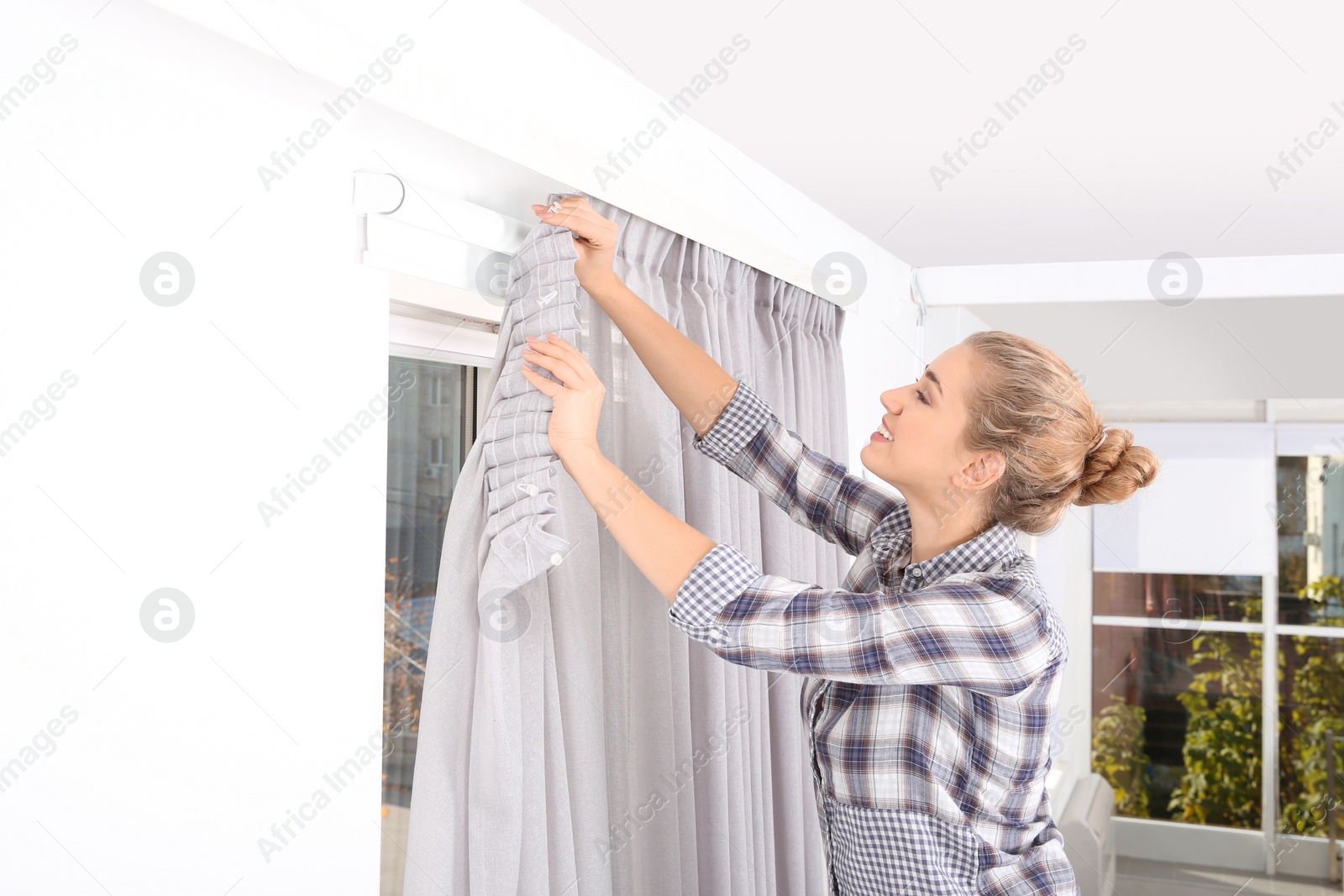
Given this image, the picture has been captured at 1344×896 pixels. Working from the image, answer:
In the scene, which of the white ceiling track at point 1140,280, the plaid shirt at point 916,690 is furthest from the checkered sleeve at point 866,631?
the white ceiling track at point 1140,280

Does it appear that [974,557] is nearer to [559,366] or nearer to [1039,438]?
[1039,438]

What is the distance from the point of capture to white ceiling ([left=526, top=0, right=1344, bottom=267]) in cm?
143

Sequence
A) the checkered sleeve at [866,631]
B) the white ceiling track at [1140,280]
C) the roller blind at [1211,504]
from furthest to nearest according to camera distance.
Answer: the roller blind at [1211,504]
the white ceiling track at [1140,280]
the checkered sleeve at [866,631]

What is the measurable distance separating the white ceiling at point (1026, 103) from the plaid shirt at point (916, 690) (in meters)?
0.54

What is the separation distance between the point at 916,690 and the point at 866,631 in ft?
0.75

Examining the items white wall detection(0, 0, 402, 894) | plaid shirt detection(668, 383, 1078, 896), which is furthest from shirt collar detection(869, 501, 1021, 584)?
white wall detection(0, 0, 402, 894)

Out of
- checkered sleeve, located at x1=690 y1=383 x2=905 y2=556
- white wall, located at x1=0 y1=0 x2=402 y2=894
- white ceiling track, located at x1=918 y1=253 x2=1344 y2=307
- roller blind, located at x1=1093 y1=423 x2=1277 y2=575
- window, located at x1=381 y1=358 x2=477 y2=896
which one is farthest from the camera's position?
roller blind, located at x1=1093 y1=423 x2=1277 y2=575

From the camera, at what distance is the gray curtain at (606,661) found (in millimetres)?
1234

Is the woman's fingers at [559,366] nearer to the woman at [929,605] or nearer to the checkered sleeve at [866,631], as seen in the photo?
the woman at [929,605]

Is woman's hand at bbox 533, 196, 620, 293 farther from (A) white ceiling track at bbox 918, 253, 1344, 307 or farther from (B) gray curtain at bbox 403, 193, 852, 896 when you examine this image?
(A) white ceiling track at bbox 918, 253, 1344, 307

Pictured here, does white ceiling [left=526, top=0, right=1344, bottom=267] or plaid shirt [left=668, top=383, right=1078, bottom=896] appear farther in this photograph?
white ceiling [left=526, top=0, right=1344, bottom=267]

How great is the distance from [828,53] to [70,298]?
3.70 feet

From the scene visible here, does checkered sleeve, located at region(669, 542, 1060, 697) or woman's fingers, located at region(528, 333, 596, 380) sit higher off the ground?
woman's fingers, located at region(528, 333, 596, 380)

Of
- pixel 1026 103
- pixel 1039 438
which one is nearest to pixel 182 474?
pixel 1039 438
